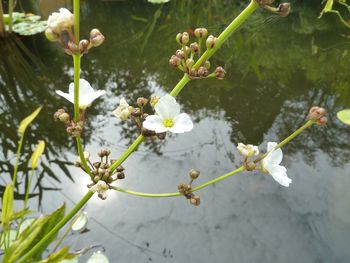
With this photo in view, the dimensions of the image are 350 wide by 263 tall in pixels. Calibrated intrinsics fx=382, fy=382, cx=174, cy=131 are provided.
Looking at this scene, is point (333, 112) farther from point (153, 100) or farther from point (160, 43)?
point (153, 100)

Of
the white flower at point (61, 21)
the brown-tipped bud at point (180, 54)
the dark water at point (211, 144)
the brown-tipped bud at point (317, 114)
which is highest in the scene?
the white flower at point (61, 21)

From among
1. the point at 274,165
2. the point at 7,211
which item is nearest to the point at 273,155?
the point at 274,165

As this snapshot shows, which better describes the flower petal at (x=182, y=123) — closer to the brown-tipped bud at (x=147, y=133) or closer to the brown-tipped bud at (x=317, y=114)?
the brown-tipped bud at (x=147, y=133)

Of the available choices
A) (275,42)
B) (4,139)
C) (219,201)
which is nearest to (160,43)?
(275,42)

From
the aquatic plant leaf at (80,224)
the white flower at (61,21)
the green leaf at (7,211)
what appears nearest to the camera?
the white flower at (61,21)

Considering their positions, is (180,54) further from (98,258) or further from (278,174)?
(98,258)

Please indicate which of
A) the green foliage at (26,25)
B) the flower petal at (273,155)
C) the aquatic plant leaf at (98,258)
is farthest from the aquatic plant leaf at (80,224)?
the green foliage at (26,25)
